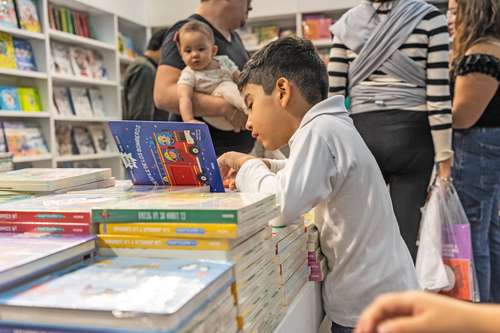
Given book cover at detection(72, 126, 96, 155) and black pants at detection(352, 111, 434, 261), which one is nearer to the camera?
black pants at detection(352, 111, 434, 261)

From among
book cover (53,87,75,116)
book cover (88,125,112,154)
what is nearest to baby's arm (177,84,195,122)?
book cover (53,87,75,116)

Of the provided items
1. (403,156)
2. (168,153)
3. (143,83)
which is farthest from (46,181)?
(143,83)

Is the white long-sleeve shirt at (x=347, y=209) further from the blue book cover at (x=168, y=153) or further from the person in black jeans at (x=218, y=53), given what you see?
the person in black jeans at (x=218, y=53)

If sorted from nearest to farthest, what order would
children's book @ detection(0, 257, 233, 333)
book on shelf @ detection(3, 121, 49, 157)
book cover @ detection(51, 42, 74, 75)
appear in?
children's book @ detection(0, 257, 233, 333)
book on shelf @ detection(3, 121, 49, 157)
book cover @ detection(51, 42, 74, 75)

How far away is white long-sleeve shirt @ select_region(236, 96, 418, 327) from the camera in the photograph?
1099 millimetres

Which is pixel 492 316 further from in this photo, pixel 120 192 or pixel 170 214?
pixel 120 192

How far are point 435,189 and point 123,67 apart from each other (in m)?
4.10

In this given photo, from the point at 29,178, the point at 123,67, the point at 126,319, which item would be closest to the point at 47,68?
the point at 123,67

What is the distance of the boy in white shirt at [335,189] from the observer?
3.56 feet

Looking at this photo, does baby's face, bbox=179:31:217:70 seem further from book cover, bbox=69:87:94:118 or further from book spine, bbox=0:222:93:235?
book cover, bbox=69:87:94:118

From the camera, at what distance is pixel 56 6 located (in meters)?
4.42

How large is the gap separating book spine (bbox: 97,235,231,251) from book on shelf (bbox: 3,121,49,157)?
10.7ft

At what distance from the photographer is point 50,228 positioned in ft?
2.85

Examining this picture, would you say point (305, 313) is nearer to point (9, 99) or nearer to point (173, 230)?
point (173, 230)
